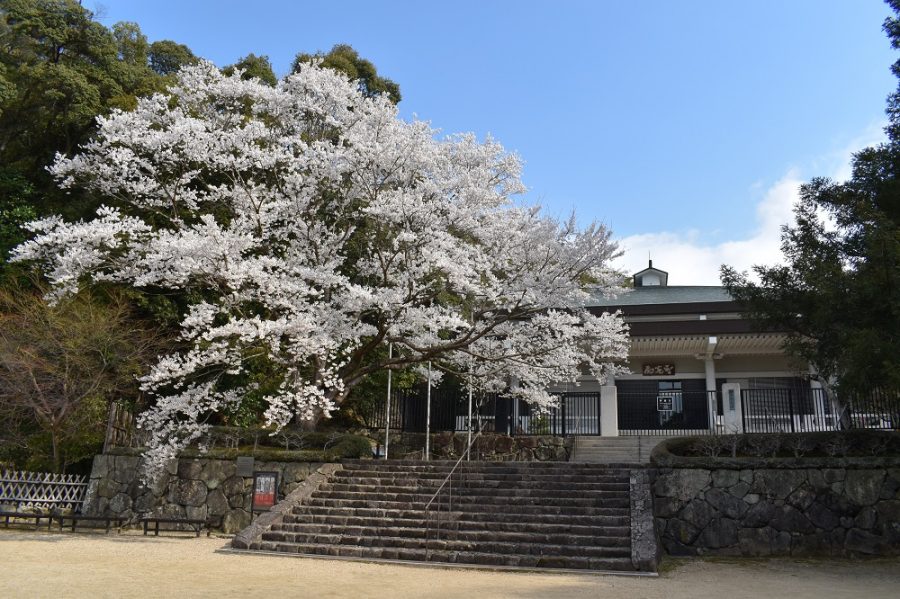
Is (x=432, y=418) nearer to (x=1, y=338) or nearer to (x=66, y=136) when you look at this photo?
(x=1, y=338)

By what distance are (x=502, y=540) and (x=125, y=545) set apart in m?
6.14

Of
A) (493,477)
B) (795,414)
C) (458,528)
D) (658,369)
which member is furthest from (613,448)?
(458,528)

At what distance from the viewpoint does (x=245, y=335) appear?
42.8ft

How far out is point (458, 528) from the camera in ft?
37.1

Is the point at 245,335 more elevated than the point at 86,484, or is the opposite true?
the point at 245,335

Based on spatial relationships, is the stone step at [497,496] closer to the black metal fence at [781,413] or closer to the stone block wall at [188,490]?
the stone block wall at [188,490]

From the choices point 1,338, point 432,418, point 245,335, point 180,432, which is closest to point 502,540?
point 245,335

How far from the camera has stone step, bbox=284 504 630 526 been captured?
11117mm

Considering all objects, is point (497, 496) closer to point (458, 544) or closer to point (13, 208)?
point (458, 544)

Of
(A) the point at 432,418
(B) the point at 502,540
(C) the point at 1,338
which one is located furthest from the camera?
(A) the point at 432,418

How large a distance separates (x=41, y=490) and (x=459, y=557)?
9.16 metres

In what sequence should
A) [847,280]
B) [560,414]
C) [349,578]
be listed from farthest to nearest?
[560,414]
[847,280]
[349,578]

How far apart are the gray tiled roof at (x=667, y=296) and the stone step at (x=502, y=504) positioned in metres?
10.9

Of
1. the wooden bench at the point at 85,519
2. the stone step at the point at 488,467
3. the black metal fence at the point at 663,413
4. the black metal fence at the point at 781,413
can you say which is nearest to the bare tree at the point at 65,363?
the wooden bench at the point at 85,519
